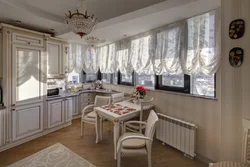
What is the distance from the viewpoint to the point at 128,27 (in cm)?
303

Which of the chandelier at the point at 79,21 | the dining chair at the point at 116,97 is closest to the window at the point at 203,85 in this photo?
the dining chair at the point at 116,97

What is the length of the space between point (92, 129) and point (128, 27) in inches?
108

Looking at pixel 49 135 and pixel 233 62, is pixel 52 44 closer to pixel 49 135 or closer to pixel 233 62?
pixel 49 135

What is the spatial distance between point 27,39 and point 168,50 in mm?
2994

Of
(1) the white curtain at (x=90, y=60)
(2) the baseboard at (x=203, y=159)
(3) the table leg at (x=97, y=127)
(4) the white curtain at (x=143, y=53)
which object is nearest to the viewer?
(2) the baseboard at (x=203, y=159)

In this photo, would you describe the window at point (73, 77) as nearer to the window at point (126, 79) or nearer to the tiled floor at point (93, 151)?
the window at point (126, 79)

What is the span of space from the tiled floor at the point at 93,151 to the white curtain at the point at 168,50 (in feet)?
5.12

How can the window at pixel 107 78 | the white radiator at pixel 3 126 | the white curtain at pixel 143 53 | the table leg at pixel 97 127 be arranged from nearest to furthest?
the white radiator at pixel 3 126, the table leg at pixel 97 127, the white curtain at pixel 143 53, the window at pixel 107 78

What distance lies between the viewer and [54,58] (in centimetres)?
352

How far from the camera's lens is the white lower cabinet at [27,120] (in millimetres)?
2721

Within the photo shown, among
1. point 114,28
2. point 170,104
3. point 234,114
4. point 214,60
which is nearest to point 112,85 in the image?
point 114,28

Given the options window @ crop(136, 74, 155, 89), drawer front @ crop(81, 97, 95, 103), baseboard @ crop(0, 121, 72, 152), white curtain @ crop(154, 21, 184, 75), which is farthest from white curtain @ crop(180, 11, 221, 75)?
baseboard @ crop(0, 121, 72, 152)

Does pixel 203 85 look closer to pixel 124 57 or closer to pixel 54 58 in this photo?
pixel 124 57

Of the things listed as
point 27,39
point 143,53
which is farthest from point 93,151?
point 27,39
